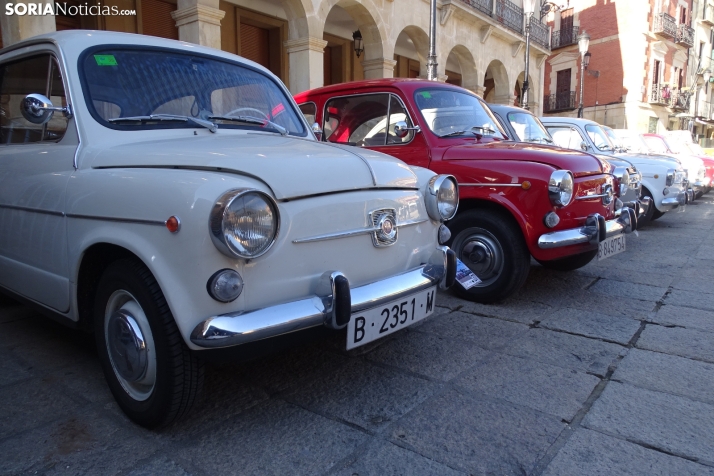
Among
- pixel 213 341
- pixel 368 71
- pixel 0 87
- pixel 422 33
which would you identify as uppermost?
pixel 422 33

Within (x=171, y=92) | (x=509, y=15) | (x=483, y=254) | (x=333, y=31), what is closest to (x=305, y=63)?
(x=333, y=31)

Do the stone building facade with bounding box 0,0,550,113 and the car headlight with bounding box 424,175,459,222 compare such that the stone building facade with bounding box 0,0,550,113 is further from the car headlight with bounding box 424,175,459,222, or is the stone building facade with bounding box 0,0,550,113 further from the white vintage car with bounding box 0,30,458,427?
the car headlight with bounding box 424,175,459,222

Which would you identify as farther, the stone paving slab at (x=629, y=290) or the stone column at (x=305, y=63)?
the stone column at (x=305, y=63)

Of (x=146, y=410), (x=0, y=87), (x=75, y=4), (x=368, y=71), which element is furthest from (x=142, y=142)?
(x=368, y=71)

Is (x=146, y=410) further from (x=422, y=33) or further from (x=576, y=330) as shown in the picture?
(x=422, y=33)

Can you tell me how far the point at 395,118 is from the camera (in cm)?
453

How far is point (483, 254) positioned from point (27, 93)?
324 centimetres

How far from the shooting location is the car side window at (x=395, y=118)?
176 inches

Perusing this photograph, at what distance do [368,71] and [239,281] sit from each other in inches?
467

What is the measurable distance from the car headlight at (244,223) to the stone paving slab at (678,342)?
2541 mm

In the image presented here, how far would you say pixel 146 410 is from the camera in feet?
6.98

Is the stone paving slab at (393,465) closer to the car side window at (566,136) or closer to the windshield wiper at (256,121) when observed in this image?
the windshield wiper at (256,121)

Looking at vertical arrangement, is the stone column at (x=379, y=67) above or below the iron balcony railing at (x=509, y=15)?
below

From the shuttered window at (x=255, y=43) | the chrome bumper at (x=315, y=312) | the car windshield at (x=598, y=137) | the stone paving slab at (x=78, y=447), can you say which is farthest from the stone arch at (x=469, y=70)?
the stone paving slab at (x=78, y=447)
